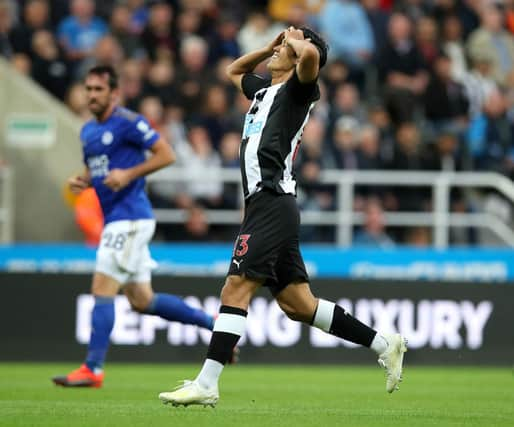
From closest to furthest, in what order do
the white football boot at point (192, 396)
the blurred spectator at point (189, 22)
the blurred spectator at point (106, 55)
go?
the white football boot at point (192, 396), the blurred spectator at point (106, 55), the blurred spectator at point (189, 22)

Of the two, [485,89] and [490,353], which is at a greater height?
[485,89]

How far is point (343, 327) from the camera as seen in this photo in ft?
29.2

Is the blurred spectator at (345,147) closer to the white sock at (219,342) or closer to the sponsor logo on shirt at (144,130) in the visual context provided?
the sponsor logo on shirt at (144,130)

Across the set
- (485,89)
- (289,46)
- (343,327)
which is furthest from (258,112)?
(485,89)

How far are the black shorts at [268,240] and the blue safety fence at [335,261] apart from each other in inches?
273

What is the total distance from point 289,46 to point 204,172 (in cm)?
781

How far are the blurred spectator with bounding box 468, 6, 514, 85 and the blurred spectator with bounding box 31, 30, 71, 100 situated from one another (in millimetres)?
6347

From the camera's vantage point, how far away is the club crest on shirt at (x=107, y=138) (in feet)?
35.8

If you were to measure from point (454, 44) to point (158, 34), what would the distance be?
15.8ft

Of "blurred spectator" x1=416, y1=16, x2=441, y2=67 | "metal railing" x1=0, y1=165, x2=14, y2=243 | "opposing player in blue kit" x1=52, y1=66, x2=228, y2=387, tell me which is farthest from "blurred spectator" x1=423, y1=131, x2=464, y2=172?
"opposing player in blue kit" x1=52, y1=66, x2=228, y2=387

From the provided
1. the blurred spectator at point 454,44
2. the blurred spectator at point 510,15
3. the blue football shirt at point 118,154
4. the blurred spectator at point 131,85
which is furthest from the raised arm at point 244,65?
the blurred spectator at point 510,15

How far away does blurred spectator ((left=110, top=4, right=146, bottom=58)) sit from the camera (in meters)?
17.7

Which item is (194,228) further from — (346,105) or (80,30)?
(80,30)

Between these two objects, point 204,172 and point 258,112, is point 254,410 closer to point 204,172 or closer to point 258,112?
point 258,112
